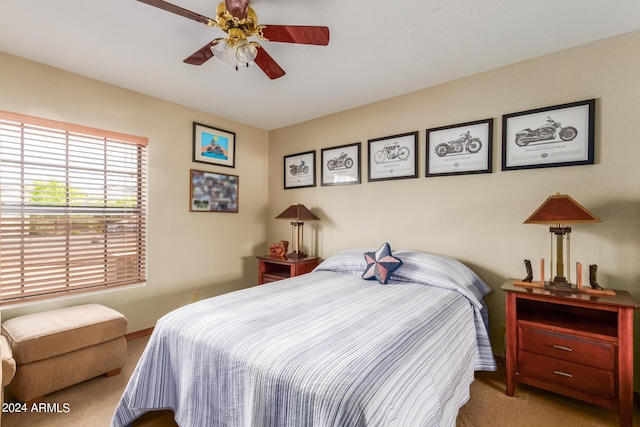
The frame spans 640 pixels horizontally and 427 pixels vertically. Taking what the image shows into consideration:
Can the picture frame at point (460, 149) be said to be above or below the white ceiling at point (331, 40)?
below

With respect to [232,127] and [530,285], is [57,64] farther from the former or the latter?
[530,285]

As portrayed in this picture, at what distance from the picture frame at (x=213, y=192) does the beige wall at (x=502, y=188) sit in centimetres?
115

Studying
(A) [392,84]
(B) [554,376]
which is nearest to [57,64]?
(A) [392,84]

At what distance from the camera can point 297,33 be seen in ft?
5.18

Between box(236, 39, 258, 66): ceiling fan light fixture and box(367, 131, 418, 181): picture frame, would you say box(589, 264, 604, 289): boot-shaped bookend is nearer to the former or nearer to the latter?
box(367, 131, 418, 181): picture frame

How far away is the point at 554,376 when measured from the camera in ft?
5.92

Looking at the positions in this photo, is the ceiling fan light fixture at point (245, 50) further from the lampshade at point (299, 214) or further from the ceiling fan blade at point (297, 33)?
the lampshade at point (299, 214)

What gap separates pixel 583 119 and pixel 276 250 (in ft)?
10.1

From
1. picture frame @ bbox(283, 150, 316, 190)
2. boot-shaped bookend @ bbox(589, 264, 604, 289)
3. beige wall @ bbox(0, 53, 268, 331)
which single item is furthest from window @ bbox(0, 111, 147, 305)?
boot-shaped bookend @ bbox(589, 264, 604, 289)

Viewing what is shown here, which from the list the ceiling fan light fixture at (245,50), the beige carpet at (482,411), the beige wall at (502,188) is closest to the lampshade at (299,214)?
the beige wall at (502,188)

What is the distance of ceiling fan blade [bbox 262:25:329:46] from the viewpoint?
5.05ft

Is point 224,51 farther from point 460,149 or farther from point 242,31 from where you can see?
point 460,149

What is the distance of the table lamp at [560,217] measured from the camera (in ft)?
5.85

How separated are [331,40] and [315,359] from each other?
2.01 m
